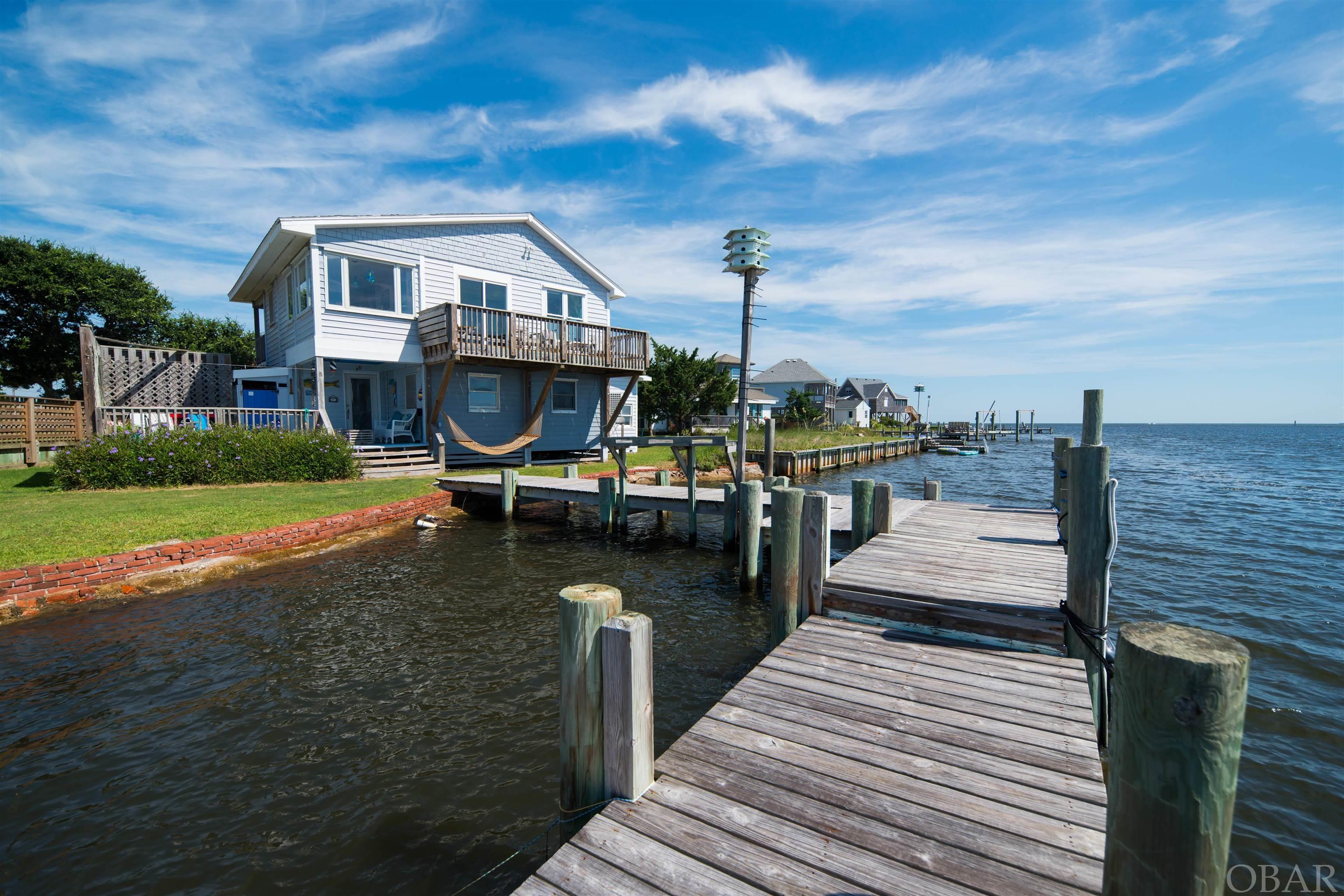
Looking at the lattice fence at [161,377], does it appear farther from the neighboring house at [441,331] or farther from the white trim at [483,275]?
the white trim at [483,275]

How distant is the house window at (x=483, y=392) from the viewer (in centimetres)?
1927

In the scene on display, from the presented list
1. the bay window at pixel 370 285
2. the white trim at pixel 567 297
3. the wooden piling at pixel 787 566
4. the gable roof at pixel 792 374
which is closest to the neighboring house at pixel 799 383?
the gable roof at pixel 792 374

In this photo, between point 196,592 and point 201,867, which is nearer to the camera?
point 201,867

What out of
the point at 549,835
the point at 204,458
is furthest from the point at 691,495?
the point at 204,458

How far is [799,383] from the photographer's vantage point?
221 ft

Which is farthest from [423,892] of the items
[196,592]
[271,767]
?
[196,592]

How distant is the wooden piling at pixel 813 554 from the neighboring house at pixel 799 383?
177 feet

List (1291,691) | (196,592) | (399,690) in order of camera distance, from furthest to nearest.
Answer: (196,592) → (1291,691) → (399,690)

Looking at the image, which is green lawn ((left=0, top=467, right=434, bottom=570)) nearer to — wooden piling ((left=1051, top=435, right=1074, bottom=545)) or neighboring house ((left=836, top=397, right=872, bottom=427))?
wooden piling ((left=1051, top=435, right=1074, bottom=545))

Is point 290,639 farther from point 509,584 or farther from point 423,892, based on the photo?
point 423,892

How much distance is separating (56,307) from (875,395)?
73965 millimetres

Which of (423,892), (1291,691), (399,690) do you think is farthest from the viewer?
(1291,691)

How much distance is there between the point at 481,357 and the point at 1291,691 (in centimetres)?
1699

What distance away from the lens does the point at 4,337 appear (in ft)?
93.8
